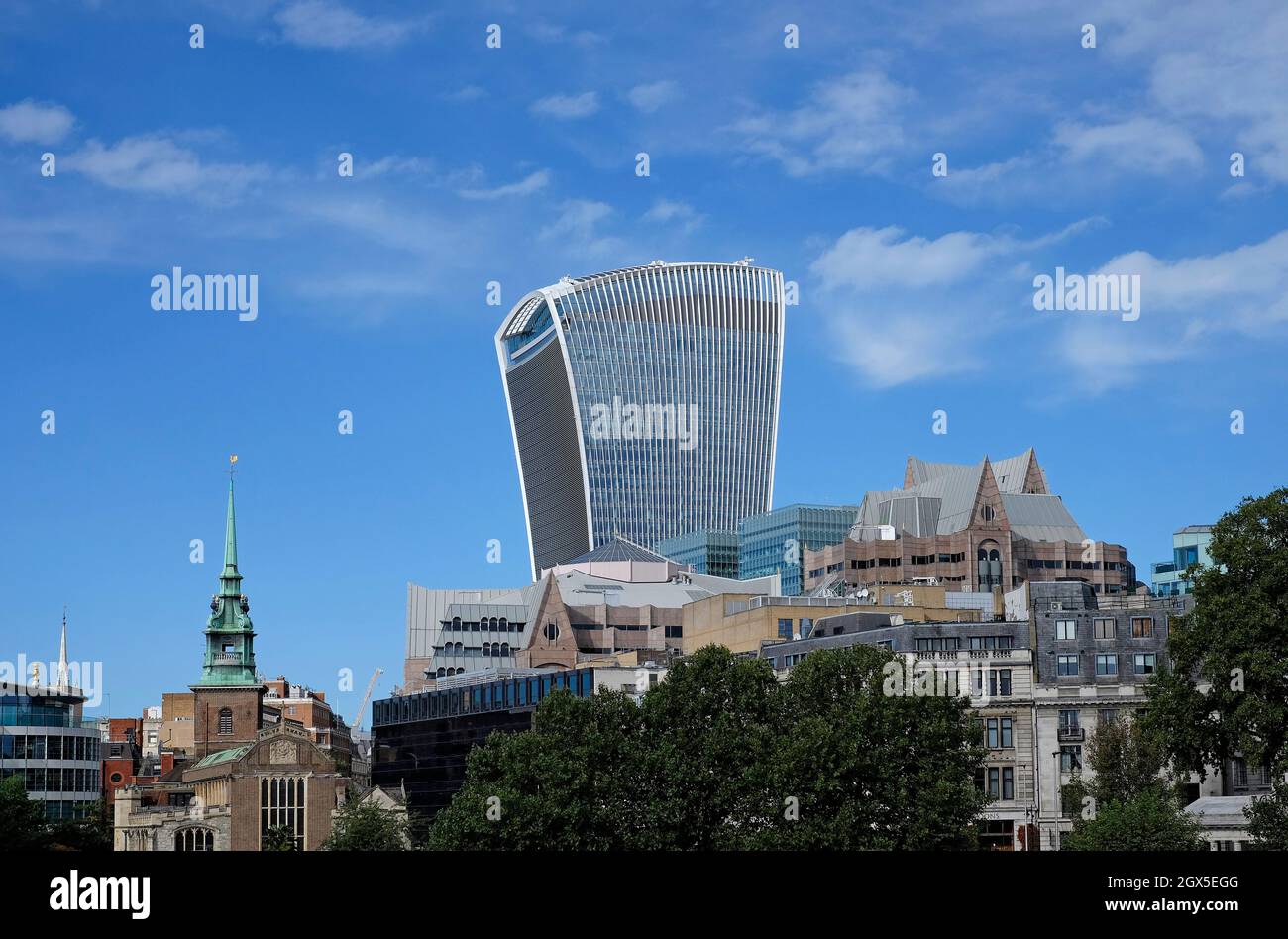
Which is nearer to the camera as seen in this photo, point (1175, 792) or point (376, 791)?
point (1175, 792)

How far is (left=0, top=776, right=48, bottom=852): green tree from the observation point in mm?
138875

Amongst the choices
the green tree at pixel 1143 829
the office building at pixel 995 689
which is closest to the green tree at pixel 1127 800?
the green tree at pixel 1143 829

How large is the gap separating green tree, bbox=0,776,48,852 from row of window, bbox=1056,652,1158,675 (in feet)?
231

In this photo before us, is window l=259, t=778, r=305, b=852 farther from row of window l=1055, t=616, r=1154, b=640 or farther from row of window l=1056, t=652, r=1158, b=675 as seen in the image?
row of window l=1055, t=616, r=1154, b=640

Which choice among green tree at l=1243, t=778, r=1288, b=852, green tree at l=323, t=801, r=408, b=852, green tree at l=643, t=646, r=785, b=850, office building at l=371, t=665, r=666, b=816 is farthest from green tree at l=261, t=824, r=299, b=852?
green tree at l=1243, t=778, r=1288, b=852

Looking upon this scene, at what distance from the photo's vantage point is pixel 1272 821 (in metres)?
97.1

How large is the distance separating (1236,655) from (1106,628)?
1452 inches

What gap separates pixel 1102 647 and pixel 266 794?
88.0 metres

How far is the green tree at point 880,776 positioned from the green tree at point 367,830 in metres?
41.7

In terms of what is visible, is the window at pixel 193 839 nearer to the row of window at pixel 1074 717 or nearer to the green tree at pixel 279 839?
the green tree at pixel 279 839
